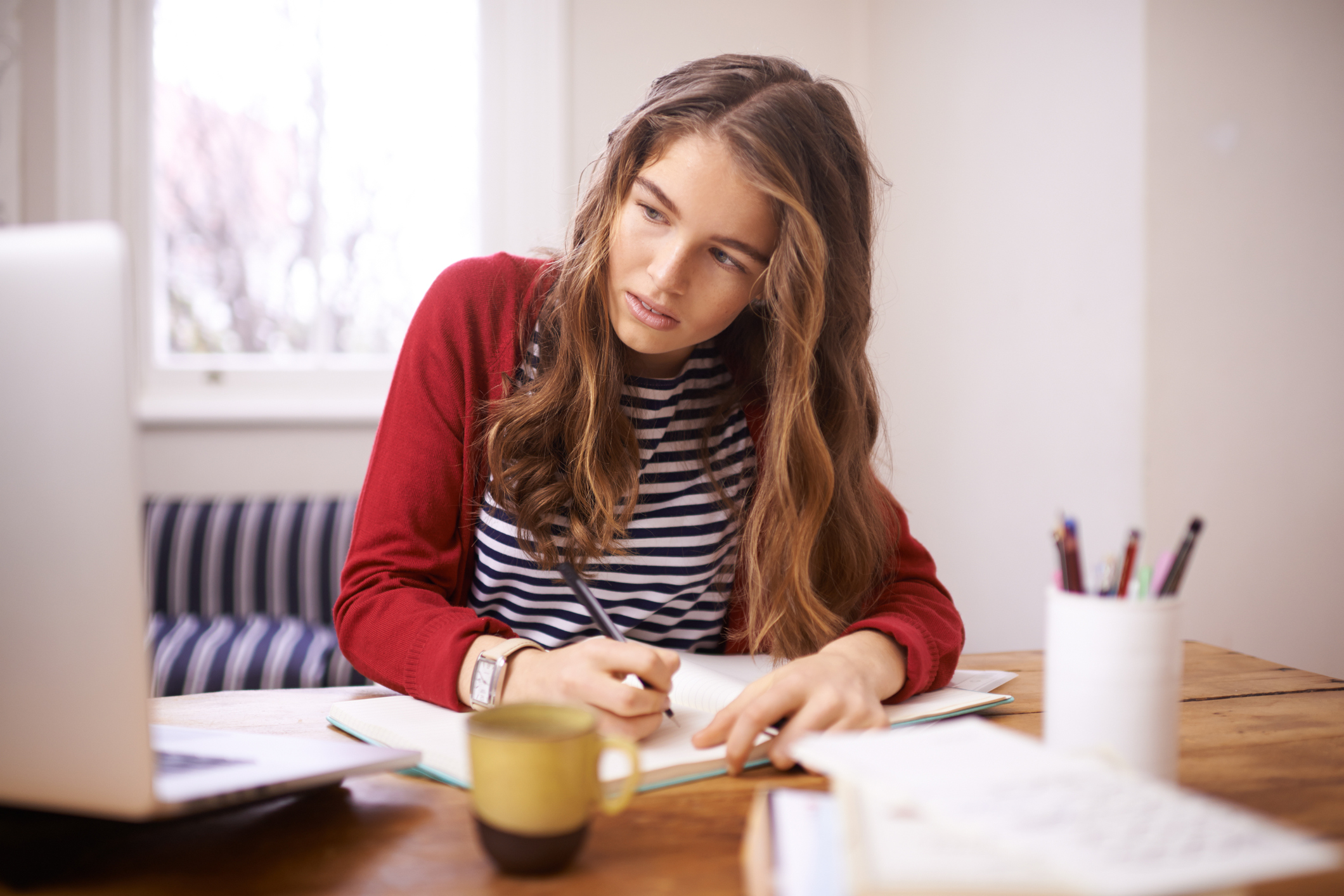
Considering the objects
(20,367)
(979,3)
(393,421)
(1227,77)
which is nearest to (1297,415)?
(1227,77)

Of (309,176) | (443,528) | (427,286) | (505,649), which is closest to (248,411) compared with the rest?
(427,286)

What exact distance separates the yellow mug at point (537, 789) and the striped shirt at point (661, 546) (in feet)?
1.82

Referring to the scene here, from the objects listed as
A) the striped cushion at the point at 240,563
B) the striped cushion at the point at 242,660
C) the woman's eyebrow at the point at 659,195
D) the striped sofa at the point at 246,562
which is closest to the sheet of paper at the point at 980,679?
the woman's eyebrow at the point at 659,195

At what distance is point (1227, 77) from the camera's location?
5.30 feet

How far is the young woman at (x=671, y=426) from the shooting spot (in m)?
0.96

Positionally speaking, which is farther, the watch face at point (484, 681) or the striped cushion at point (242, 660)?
the striped cushion at point (242, 660)

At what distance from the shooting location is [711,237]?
0.96 m

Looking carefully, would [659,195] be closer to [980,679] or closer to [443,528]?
[443,528]

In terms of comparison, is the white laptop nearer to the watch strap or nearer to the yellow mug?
the yellow mug

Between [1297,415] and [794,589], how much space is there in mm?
1219

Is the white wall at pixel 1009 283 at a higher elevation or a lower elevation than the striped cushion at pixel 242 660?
higher

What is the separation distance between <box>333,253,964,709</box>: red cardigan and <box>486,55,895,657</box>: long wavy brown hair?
0.04 metres

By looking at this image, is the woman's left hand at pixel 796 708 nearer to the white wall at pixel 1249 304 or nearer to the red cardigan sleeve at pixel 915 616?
the red cardigan sleeve at pixel 915 616

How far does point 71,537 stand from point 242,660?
1.80m
